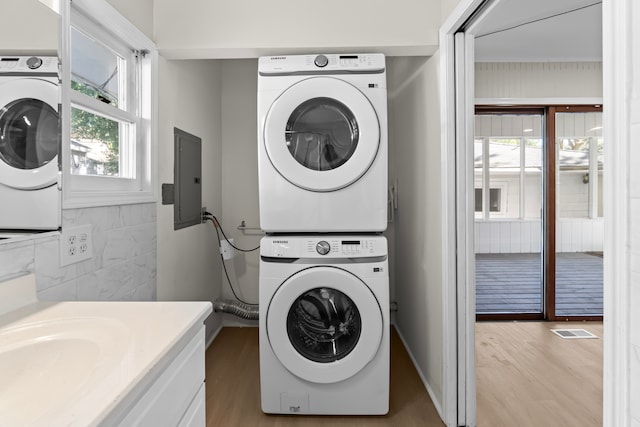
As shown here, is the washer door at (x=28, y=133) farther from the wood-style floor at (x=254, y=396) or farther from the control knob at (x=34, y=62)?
the wood-style floor at (x=254, y=396)

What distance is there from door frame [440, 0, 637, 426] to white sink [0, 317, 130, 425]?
0.99m

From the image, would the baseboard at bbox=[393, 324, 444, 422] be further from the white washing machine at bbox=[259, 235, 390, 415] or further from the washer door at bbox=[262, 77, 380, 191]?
the washer door at bbox=[262, 77, 380, 191]

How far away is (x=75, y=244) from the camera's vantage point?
1453 mm

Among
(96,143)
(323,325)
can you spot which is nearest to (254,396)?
(323,325)

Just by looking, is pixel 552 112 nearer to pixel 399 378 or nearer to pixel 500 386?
pixel 500 386

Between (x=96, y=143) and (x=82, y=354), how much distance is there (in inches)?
45.9

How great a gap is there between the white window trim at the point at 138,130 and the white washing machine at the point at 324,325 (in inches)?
27.2

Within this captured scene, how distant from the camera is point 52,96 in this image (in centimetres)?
132

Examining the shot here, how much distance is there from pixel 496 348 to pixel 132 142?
9.09 feet

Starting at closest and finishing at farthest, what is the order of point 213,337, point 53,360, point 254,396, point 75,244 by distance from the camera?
point 53,360, point 75,244, point 254,396, point 213,337

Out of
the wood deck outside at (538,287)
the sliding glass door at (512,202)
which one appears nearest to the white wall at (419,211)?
the sliding glass door at (512,202)

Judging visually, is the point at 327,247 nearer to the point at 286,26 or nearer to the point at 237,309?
the point at 286,26

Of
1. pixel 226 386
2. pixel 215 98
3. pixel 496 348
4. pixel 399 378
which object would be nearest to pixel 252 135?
pixel 215 98

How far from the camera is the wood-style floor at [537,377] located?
2041 millimetres
